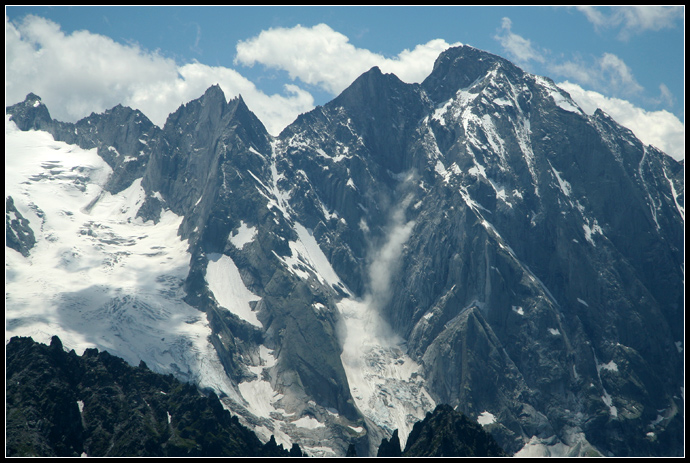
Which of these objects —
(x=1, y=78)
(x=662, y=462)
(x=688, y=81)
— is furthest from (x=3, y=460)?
(x=688, y=81)

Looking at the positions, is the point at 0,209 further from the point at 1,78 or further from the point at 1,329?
the point at 1,78

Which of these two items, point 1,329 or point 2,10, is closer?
point 2,10

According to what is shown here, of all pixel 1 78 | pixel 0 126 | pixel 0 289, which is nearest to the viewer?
pixel 1 78

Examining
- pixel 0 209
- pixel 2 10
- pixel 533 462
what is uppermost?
pixel 2 10

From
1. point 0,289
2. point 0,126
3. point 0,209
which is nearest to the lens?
point 0,126

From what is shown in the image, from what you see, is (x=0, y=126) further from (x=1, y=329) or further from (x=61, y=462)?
(x=61, y=462)

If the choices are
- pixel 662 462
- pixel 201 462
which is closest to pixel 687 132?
pixel 662 462

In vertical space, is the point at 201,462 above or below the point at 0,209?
below

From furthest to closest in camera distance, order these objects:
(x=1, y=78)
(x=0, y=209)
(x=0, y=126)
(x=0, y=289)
A: (x=0, y=209), (x=0, y=289), (x=0, y=126), (x=1, y=78)

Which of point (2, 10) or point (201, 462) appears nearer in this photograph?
point (2, 10)
